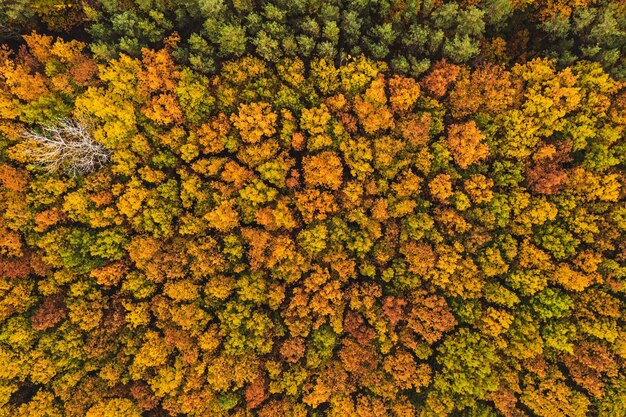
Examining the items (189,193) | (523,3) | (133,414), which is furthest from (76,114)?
(523,3)

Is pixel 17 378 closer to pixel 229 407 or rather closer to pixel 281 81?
pixel 229 407

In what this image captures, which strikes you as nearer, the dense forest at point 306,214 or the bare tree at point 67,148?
the bare tree at point 67,148

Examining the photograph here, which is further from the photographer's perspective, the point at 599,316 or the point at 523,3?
the point at 523,3

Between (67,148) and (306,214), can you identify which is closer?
(67,148)

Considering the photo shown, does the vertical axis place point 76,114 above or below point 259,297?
above

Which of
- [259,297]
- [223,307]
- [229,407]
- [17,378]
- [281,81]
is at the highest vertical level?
[281,81]
